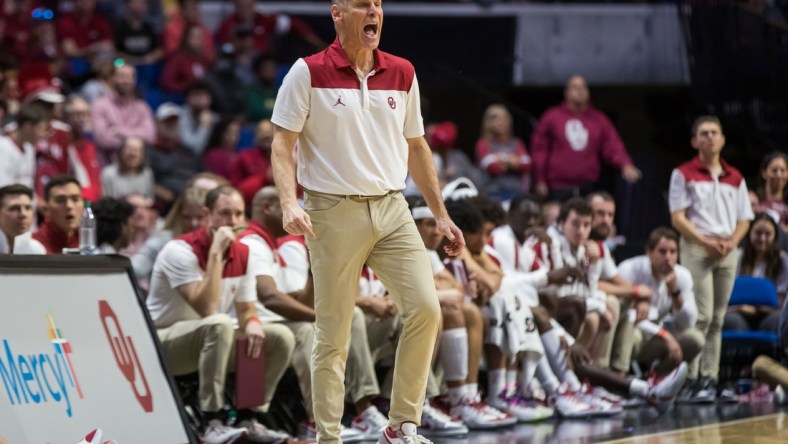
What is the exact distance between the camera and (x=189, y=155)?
11562 millimetres

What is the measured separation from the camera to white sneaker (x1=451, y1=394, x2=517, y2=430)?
7.94 meters

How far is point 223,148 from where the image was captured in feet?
38.6

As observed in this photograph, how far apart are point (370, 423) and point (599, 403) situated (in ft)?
5.98

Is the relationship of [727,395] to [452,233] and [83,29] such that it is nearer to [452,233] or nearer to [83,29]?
[452,233]

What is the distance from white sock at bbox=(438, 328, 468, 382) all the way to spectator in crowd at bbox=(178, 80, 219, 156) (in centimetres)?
457

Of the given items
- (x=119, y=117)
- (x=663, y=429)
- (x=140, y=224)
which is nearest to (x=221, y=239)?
(x=140, y=224)

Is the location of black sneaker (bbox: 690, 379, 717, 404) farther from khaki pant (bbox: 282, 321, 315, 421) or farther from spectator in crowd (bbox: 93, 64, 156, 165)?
spectator in crowd (bbox: 93, 64, 156, 165)

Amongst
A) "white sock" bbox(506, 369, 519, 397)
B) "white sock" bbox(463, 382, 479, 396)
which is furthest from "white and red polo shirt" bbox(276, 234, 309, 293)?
"white sock" bbox(506, 369, 519, 397)

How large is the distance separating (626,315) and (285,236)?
8.84ft

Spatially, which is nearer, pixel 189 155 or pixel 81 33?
→ pixel 189 155

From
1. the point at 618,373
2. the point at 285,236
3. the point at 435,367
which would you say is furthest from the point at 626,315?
the point at 285,236

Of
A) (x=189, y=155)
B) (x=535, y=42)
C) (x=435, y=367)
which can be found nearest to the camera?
(x=435, y=367)

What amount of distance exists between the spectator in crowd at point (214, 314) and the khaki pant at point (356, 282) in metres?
1.27

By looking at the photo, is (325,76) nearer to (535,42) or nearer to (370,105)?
(370,105)
